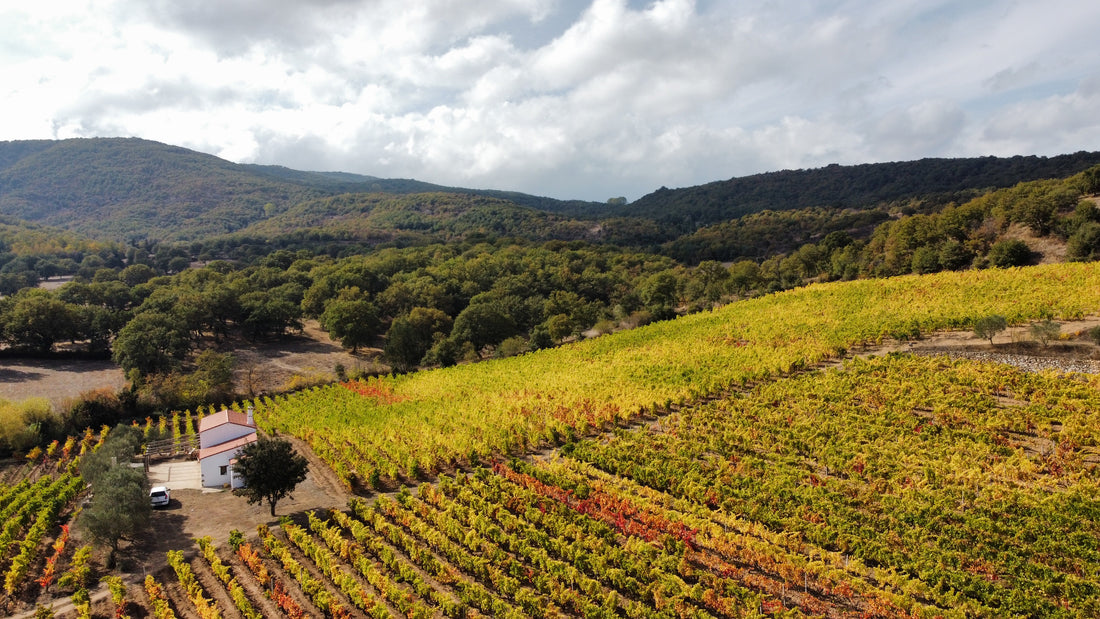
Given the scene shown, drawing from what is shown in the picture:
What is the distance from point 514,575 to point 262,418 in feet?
110

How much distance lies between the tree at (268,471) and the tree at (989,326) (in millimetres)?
43788

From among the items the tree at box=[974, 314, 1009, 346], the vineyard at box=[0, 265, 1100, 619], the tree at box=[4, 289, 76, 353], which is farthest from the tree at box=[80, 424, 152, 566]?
the tree at box=[974, 314, 1009, 346]

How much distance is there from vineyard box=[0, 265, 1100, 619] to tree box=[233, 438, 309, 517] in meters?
1.59

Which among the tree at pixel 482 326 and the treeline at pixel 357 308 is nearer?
the treeline at pixel 357 308

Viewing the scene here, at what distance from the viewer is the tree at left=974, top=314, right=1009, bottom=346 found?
37469mm

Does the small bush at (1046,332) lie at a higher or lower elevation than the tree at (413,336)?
higher

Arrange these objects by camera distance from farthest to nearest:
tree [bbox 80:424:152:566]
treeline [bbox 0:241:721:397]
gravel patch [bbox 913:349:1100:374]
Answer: treeline [bbox 0:241:721:397] → gravel patch [bbox 913:349:1100:374] → tree [bbox 80:424:152:566]

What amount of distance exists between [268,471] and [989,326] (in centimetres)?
4505

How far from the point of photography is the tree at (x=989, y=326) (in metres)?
37.5

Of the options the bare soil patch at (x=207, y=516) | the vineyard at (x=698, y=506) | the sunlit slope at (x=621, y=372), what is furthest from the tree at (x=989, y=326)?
the bare soil patch at (x=207, y=516)

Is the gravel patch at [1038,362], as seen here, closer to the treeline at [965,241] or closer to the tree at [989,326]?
the tree at [989,326]

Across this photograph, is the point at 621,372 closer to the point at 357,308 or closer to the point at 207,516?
the point at 207,516

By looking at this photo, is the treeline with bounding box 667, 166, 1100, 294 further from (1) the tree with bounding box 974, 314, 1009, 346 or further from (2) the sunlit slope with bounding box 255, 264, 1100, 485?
(1) the tree with bounding box 974, 314, 1009, 346

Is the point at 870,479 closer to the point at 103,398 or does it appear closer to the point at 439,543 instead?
the point at 439,543
